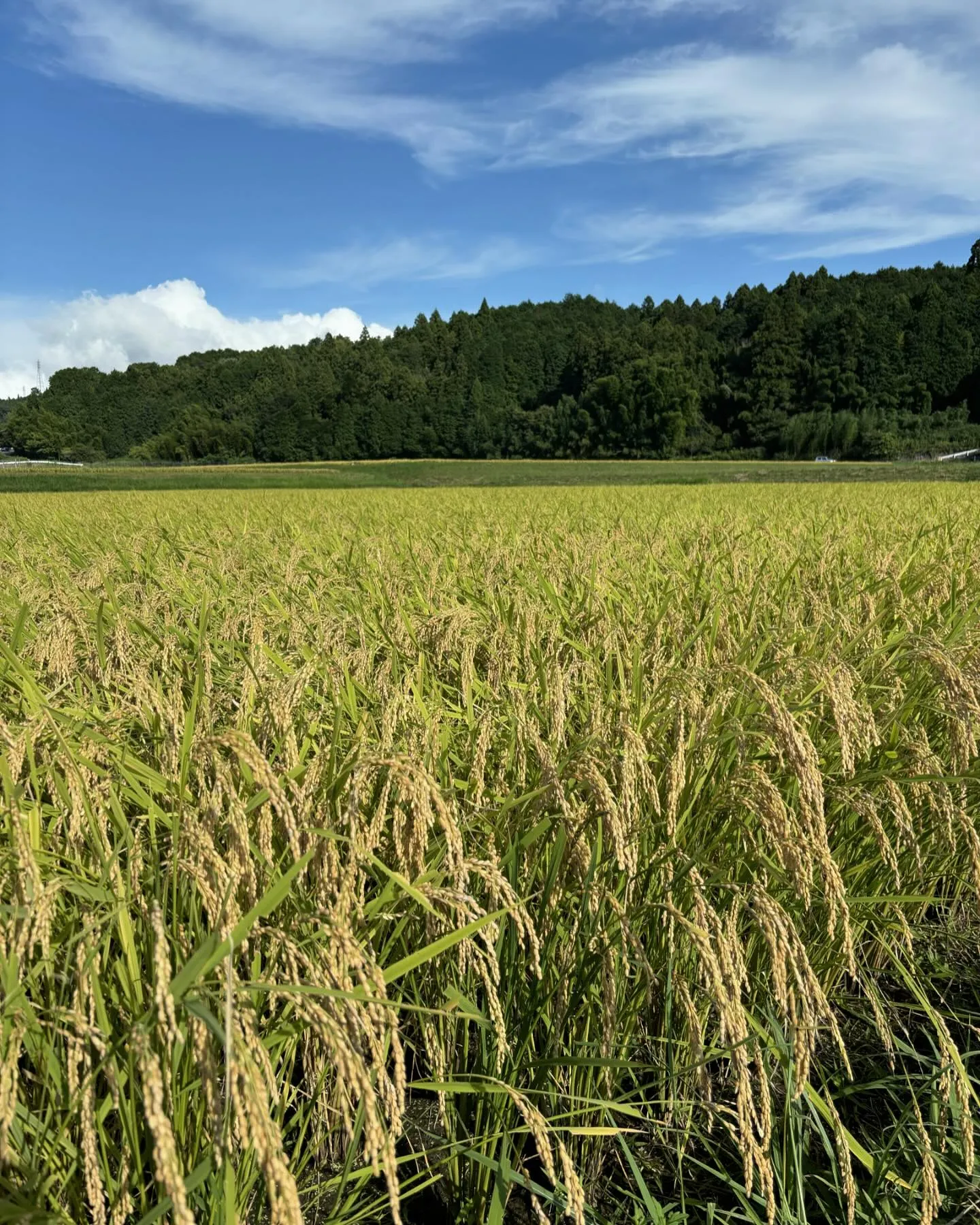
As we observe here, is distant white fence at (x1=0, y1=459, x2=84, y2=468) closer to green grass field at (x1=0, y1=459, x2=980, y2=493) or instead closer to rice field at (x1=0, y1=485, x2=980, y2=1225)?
green grass field at (x1=0, y1=459, x2=980, y2=493)

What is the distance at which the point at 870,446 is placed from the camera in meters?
56.6

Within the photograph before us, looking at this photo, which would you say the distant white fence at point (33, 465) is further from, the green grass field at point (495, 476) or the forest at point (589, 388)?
the forest at point (589, 388)

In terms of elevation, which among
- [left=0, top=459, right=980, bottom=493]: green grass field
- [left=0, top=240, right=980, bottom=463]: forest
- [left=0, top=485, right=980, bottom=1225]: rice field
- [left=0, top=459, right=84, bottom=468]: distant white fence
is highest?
[left=0, top=240, right=980, bottom=463]: forest

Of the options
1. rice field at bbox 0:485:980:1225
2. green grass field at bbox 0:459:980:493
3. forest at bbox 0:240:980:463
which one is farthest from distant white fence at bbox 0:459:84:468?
rice field at bbox 0:485:980:1225

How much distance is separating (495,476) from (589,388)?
152 ft

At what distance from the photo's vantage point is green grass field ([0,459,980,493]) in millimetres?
34750

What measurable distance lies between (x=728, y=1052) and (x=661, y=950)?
0.22 m

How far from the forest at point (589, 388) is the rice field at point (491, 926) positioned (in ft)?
201

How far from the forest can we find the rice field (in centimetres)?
6139

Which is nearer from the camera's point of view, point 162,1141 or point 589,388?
point 162,1141

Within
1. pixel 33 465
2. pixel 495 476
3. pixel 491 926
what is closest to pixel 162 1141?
pixel 491 926

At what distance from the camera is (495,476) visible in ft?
138

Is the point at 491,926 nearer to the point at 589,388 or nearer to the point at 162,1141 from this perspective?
the point at 162,1141

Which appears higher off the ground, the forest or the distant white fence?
the forest
